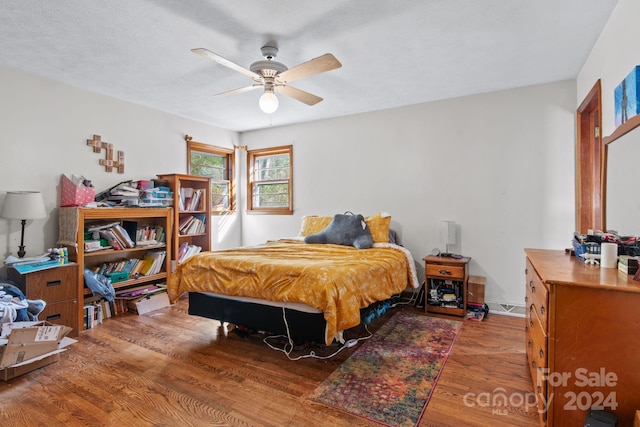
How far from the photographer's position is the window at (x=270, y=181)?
16.8ft

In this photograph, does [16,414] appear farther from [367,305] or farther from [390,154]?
[390,154]

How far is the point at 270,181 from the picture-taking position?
5309 millimetres

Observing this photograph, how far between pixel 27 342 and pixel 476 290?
153 inches

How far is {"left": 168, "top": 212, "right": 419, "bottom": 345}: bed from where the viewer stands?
2.33 m

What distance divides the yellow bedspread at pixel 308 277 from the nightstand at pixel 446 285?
0.26 meters

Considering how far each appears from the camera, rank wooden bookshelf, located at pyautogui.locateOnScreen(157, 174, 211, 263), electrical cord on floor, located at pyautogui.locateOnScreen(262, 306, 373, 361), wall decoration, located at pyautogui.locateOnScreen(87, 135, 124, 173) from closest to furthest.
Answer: electrical cord on floor, located at pyautogui.locateOnScreen(262, 306, 373, 361), wall decoration, located at pyautogui.locateOnScreen(87, 135, 124, 173), wooden bookshelf, located at pyautogui.locateOnScreen(157, 174, 211, 263)

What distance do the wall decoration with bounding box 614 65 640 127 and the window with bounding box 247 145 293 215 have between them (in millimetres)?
3732

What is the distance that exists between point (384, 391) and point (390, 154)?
2.91m

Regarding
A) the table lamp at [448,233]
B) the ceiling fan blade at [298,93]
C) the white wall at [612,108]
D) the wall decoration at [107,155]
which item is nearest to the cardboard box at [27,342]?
the wall decoration at [107,155]

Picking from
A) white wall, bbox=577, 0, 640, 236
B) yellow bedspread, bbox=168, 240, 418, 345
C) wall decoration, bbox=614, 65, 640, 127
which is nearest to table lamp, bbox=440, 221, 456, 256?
yellow bedspread, bbox=168, 240, 418, 345

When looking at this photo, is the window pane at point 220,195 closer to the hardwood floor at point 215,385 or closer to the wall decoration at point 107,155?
the wall decoration at point 107,155

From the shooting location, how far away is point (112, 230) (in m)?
3.55

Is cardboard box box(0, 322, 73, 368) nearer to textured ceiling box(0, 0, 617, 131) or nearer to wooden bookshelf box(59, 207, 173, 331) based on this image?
wooden bookshelf box(59, 207, 173, 331)

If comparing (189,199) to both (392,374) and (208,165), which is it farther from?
(392,374)
